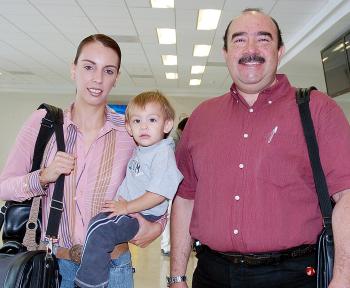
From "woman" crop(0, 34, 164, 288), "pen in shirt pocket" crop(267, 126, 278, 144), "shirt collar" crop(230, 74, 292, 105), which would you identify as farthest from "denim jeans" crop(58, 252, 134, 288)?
"shirt collar" crop(230, 74, 292, 105)

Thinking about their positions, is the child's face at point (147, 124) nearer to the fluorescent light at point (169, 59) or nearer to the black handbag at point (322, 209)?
the black handbag at point (322, 209)

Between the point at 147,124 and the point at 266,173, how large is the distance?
55cm

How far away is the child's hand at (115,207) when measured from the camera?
144 centimetres

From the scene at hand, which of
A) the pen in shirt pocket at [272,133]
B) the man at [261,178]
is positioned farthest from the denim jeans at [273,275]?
the pen in shirt pocket at [272,133]

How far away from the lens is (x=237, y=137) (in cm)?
158

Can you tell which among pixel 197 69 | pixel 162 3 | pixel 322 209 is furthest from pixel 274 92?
pixel 197 69

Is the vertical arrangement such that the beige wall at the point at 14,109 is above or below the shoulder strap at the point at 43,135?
above

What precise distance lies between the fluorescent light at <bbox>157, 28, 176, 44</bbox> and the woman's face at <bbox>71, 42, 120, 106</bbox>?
17.7 feet

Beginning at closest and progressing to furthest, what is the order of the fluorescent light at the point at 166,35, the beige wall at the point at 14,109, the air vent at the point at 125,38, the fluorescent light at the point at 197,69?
the fluorescent light at the point at 166,35 → the air vent at the point at 125,38 → the fluorescent light at the point at 197,69 → the beige wall at the point at 14,109

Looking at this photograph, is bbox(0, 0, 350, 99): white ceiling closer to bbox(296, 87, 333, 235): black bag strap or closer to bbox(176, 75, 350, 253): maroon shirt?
bbox(176, 75, 350, 253): maroon shirt

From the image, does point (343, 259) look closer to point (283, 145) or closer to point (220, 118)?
point (283, 145)

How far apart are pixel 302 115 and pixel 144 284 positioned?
2850mm

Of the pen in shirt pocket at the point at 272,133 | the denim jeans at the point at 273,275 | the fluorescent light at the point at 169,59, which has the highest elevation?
the fluorescent light at the point at 169,59

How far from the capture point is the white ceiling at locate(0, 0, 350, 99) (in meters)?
5.54
